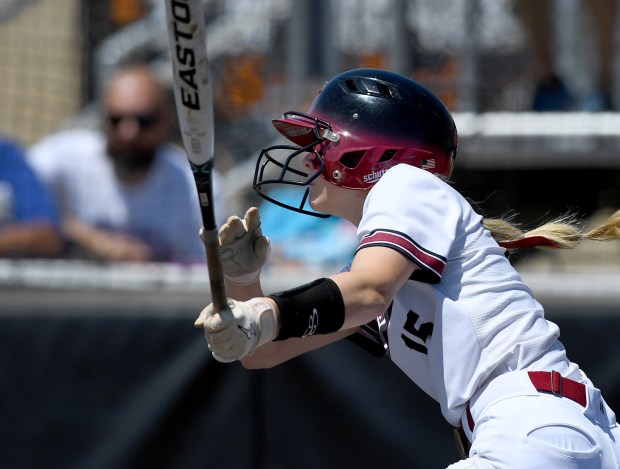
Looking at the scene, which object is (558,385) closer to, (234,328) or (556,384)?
(556,384)

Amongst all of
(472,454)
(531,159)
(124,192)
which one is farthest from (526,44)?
(472,454)

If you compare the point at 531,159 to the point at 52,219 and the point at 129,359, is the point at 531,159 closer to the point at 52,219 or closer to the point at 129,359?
the point at 52,219

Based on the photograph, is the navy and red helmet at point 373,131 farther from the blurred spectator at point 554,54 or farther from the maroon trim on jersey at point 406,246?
the blurred spectator at point 554,54

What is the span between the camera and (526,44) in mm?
7137

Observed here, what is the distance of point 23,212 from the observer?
5629 mm

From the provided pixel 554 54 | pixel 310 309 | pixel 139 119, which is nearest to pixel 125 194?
pixel 139 119

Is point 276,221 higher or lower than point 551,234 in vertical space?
lower

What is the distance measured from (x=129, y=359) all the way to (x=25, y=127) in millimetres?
2519

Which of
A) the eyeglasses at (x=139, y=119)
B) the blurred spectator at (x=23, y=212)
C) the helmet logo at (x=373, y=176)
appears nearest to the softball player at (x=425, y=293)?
the helmet logo at (x=373, y=176)

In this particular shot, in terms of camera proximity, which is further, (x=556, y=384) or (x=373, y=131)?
(x=373, y=131)

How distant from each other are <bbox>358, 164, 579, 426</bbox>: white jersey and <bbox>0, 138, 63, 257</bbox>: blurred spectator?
3113 mm

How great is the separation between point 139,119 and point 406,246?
3640 mm

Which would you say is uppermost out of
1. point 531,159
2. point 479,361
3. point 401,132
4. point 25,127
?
point 401,132

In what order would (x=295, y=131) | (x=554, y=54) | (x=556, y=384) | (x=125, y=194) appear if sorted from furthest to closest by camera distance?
(x=554, y=54)
(x=125, y=194)
(x=295, y=131)
(x=556, y=384)
